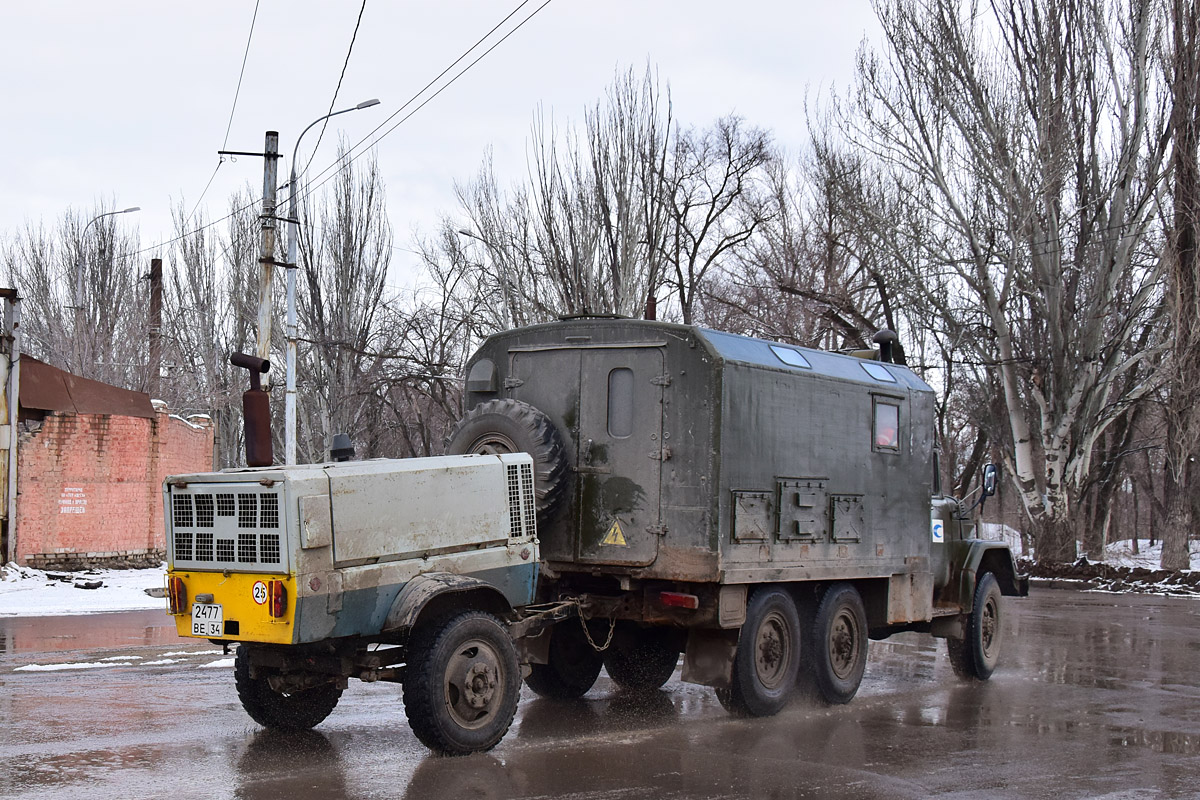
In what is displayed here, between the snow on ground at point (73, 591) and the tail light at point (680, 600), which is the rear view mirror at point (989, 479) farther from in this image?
the snow on ground at point (73, 591)

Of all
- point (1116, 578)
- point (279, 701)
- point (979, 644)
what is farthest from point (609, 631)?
point (1116, 578)

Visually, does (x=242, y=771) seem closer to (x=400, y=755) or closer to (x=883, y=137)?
(x=400, y=755)

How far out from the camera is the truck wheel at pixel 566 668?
9.86 metres

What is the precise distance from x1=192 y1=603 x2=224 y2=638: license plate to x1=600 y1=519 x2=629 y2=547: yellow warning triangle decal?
9.53 feet

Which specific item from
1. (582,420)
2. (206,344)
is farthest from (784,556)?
(206,344)

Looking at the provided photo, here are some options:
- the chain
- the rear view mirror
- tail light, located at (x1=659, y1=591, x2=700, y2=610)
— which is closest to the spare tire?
the chain

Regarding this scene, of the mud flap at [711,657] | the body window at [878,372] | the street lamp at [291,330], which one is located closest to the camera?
the mud flap at [711,657]

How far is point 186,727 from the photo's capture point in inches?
319

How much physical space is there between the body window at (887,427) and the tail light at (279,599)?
5476 mm

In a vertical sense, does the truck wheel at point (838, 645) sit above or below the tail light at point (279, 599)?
below

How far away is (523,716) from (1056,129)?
70.2 feet

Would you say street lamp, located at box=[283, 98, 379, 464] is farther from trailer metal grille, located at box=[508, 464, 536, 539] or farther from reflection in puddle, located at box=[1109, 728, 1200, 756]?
reflection in puddle, located at box=[1109, 728, 1200, 756]

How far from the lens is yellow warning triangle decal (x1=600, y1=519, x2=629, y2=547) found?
29.0ft

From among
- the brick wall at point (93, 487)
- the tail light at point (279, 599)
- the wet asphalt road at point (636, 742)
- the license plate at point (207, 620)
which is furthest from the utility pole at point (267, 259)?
the tail light at point (279, 599)
